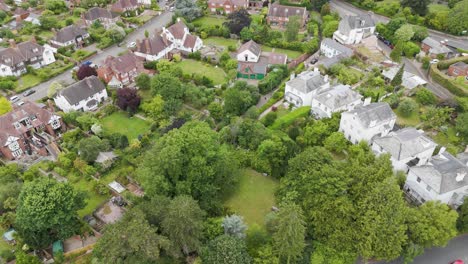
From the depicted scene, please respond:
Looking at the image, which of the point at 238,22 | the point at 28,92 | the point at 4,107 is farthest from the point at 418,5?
the point at 4,107

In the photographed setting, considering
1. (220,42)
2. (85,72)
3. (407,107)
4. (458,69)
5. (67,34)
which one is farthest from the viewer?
(220,42)

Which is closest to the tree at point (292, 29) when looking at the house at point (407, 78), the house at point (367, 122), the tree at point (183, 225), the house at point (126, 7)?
the house at point (407, 78)

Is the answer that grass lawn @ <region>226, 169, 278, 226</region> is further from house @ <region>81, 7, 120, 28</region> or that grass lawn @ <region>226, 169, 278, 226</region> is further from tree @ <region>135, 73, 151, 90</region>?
house @ <region>81, 7, 120, 28</region>

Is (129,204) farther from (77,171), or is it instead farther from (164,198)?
(77,171)

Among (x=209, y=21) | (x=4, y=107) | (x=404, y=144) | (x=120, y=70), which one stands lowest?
(x=209, y=21)

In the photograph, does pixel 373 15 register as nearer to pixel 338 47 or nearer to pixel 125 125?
pixel 338 47

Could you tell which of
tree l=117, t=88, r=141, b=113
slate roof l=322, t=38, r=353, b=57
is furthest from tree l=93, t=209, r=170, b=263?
slate roof l=322, t=38, r=353, b=57
